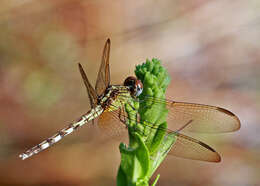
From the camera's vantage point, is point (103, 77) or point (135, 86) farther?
point (103, 77)

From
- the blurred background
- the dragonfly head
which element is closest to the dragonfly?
the dragonfly head

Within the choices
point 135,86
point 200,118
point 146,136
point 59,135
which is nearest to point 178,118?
point 200,118

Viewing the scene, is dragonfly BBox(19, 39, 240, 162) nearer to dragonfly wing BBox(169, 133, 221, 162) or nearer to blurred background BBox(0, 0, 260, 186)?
dragonfly wing BBox(169, 133, 221, 162)

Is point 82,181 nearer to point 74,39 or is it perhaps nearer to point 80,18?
point 74,39

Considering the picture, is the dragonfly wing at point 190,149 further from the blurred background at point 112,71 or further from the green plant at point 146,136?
the blurred background at point 112,71

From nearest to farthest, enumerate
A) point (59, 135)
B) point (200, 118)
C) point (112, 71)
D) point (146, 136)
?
point (146, 136)
point (200, 118)
point (59, 135)
point (112, 71)

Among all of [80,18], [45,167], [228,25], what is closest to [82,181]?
[45,167]

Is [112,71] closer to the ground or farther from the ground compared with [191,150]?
farther from the ground

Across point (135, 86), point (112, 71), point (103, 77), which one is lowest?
point (135, 86)

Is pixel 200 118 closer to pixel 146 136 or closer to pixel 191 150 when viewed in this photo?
pixel 191 150
